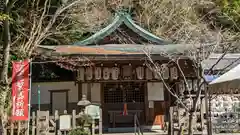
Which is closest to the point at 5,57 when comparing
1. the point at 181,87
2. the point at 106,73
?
the point at 106,73

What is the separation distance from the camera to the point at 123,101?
16391 mm

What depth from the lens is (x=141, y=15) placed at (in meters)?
25.9

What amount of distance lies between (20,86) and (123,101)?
19.2ft

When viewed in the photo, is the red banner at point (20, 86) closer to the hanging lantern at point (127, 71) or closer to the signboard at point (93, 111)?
the signboard at point (93, 111)

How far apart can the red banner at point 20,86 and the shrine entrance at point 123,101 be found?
5082 millimetres

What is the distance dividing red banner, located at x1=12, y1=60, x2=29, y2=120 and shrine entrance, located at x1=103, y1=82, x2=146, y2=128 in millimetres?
5082

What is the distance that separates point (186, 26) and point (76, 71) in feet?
29.5

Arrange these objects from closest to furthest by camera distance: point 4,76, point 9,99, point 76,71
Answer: point 4,76, point 9,99, point 76,71

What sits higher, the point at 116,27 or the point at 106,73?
the point at 116,27

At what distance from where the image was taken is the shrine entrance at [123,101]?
16188mm

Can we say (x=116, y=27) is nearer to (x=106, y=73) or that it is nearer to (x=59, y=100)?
(x=106, y=73)

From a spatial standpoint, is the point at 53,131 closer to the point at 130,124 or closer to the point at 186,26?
the point at 130,124

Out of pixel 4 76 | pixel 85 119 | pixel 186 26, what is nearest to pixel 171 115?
pixel 85 119

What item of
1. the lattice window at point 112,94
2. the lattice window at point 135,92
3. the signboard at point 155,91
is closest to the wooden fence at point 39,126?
the lattice window at point 112,94
